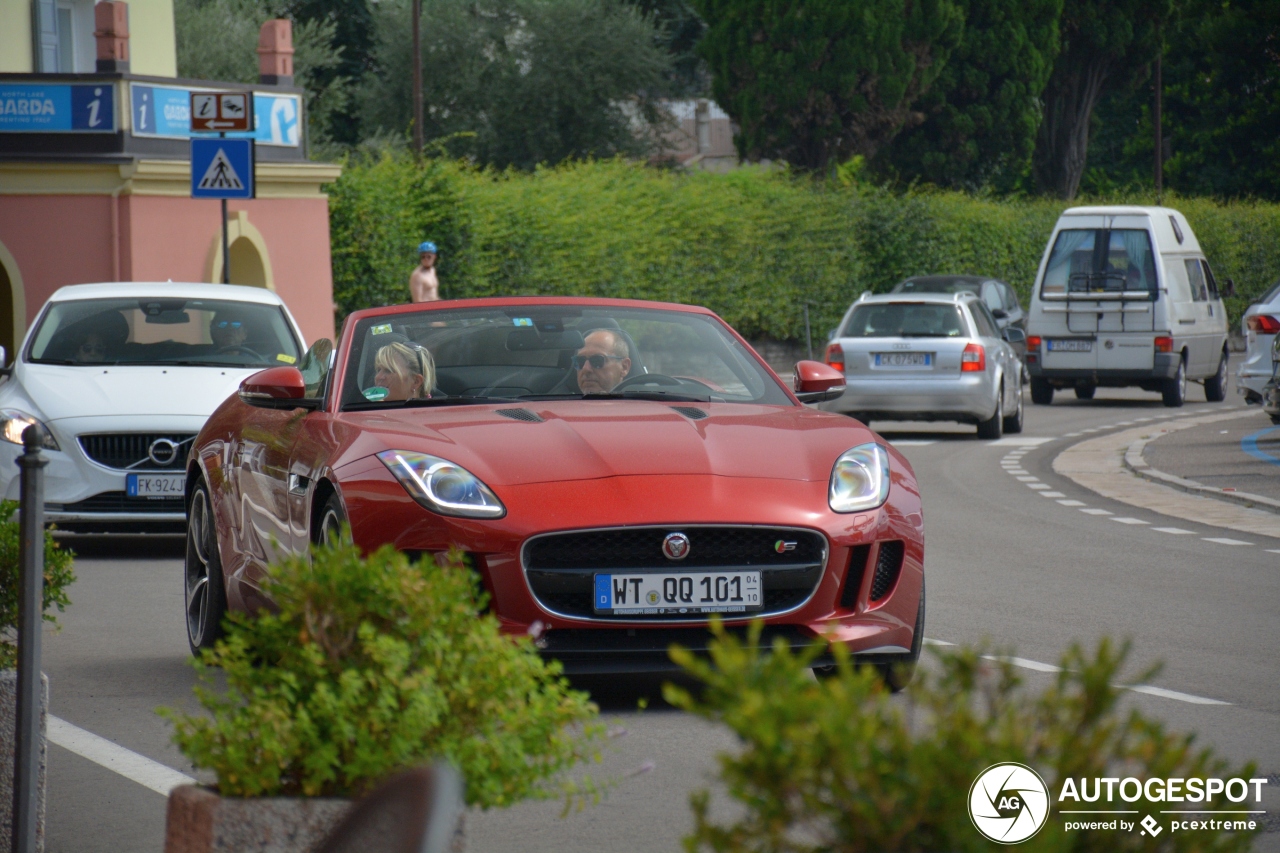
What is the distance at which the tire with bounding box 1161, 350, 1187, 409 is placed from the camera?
27.8 meters

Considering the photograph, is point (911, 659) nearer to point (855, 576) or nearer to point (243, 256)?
point (855, 576)

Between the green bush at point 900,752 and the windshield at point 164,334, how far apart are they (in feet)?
35.2

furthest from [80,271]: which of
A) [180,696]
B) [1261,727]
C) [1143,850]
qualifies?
[1143,850]

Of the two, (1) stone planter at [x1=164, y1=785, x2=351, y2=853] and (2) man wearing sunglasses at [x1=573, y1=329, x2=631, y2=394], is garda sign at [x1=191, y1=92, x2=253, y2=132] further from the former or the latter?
(1) stone planter at [x1=164, y1=785, x2=351, y2=853]

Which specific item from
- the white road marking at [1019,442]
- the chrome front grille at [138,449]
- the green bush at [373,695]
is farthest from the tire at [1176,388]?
the green bush at [373,695]

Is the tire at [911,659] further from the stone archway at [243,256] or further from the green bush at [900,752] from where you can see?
the stone archway at [243,256]

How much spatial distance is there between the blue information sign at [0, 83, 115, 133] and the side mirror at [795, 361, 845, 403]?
60.4 feet

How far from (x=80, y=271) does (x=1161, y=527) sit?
15.7m

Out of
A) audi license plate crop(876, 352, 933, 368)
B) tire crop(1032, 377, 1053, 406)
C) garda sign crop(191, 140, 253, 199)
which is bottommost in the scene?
tire crop(1032, 377, 1053, 406)

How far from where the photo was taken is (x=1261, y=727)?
6.63 metres

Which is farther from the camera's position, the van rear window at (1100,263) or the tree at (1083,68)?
the tree at (1083,68)

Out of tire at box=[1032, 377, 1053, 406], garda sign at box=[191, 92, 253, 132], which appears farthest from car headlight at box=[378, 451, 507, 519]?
tire at box=[1032, 377, 1053, 406]

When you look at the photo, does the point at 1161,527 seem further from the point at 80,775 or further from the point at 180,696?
the point at 80,775

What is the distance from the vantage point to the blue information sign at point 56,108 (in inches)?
982
